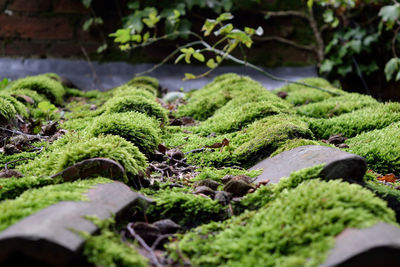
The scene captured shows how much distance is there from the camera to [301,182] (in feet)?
3.63

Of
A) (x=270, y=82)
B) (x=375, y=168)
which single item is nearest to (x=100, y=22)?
(x=270, y=82)

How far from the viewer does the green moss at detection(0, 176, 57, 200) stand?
3.62 feet

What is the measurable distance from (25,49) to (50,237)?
4.55m

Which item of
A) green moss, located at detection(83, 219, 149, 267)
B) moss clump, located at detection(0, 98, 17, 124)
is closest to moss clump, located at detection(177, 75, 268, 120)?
moss clump, located at detection(0, 98, 17, 124)

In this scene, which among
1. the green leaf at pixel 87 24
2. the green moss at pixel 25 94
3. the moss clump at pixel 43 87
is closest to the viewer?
the green moss at pixel 25 94

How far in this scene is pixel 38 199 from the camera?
93 cm

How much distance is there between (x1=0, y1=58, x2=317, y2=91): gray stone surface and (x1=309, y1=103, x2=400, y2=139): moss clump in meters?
2.19

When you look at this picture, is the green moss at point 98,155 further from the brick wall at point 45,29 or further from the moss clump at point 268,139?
the brick wall at point 45,29

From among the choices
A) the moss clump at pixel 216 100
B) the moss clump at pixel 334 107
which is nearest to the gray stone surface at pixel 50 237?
the moss clump at pixel 216 100

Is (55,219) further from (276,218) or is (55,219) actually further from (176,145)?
(176,145)

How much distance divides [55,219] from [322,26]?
4660 millimetres

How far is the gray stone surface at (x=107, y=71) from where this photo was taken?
442cm

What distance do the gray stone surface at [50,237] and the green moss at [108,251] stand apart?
20 mm

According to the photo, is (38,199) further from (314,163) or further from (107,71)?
(107,71)
